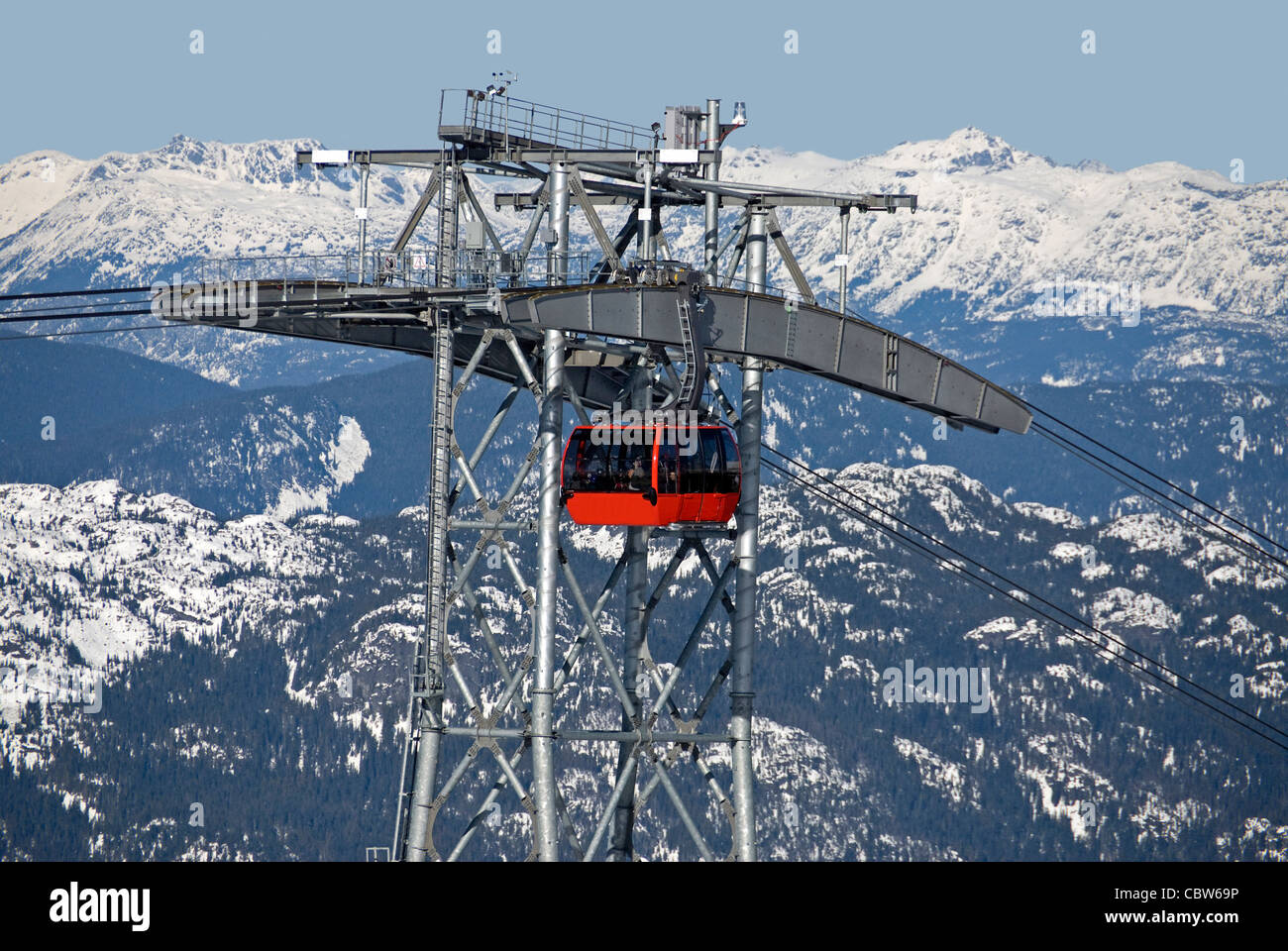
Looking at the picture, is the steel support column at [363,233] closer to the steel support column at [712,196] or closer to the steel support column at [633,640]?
the steel support column at [633,640]

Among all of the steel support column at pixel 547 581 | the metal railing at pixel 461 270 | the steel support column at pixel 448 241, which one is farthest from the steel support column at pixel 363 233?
the steel support column at pixel 547 581

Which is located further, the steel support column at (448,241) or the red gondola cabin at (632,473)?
the steel support column at (448,241)

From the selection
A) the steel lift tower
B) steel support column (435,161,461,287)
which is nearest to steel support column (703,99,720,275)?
the steel lift tower

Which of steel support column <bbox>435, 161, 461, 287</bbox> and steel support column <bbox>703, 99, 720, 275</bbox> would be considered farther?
steel support column <bbox>703, 99, 720, 275</bbox>

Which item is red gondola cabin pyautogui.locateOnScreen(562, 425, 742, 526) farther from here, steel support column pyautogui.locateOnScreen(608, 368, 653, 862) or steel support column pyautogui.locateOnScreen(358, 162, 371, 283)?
steel support column pyautogui.locateOnScreen(358, 162, 371, 283)

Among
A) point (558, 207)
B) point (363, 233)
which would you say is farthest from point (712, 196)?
point (363, 233)

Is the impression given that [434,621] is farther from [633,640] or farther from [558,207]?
[558,207]
